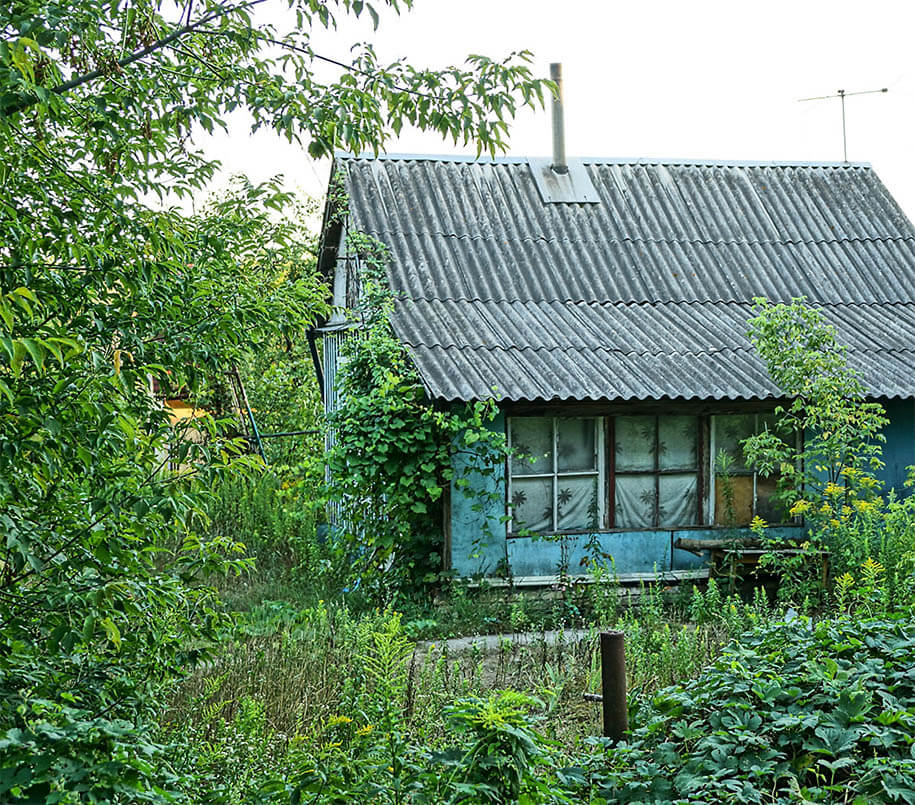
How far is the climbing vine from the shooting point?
31.3 feet

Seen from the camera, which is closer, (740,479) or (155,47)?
(155,47)

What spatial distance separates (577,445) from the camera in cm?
1036

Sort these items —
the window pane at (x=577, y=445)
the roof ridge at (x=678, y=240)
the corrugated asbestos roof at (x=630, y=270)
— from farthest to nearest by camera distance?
1. the roof ridge at (x=678, y=240)
2. the window pane at (x=577, y=445)
3. the corrugated asbestos roof at (x=630, y=270)

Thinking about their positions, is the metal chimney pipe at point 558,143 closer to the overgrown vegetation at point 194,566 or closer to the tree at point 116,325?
the overgrown vegetation at point 194,566

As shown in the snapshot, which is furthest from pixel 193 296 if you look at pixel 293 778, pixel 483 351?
pixel 483 351

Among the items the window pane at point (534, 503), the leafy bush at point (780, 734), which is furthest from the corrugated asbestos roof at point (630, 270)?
the leafy bush at point (780, 734)

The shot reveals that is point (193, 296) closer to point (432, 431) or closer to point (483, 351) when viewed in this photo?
point (432, 431)

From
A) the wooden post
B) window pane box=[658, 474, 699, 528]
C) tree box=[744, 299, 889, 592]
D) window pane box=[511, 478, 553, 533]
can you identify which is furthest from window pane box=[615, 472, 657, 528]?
the wooden post

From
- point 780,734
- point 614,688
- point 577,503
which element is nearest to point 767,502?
point 577,503

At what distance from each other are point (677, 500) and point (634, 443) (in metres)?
0.77

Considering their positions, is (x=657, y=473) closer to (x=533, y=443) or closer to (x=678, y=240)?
(x=533, y=443)

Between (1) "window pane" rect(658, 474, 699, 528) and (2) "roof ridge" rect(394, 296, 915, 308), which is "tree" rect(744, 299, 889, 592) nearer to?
(1) "window pane" rect(658, 474, 699, 528)

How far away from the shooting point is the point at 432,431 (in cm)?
966

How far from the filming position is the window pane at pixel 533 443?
10.2 m
